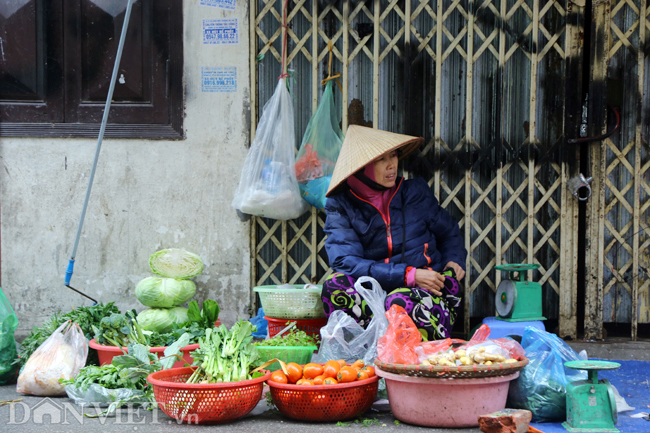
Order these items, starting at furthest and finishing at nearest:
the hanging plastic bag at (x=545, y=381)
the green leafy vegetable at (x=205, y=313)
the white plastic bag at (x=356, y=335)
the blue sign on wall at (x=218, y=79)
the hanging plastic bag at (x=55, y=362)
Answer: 1. the blue sign on wall at (x=218, y=79)
2. the green leafy vegetable at (x=205, y=313)
3. the hanging plastic bag at (x=55, y=362)
4. the white plastic bag at (x=356, y=335)
5. the hanging plastic bag at (x=545, y=381)

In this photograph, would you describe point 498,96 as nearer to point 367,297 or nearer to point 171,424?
point 367,297

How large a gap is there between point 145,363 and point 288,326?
855 millimetres

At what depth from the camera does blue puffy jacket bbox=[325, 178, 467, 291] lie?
3797 mm

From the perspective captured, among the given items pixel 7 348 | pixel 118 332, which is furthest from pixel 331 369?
pixel 7 348

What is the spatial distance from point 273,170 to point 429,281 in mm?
1372

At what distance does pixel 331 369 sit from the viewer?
2.98 metres

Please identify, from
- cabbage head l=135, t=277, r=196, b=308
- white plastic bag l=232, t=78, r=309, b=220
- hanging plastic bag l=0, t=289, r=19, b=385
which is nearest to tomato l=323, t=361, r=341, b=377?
white plastic bag l=232, t=78, r=309, b=220

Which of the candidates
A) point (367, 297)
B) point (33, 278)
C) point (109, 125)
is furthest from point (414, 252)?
point (33, 278)

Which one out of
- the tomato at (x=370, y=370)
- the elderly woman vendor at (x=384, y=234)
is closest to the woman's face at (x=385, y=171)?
the elderly woman vendor at (x=384, y=234)

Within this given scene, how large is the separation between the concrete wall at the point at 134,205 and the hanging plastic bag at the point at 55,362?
3.18 ft

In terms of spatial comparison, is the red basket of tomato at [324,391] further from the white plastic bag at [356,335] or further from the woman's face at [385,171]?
the woman's face at [385,171]

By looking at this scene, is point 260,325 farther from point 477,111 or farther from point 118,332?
point 477,111

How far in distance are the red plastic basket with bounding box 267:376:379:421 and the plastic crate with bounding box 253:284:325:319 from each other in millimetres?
944

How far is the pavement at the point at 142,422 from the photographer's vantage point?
2.87 meters
